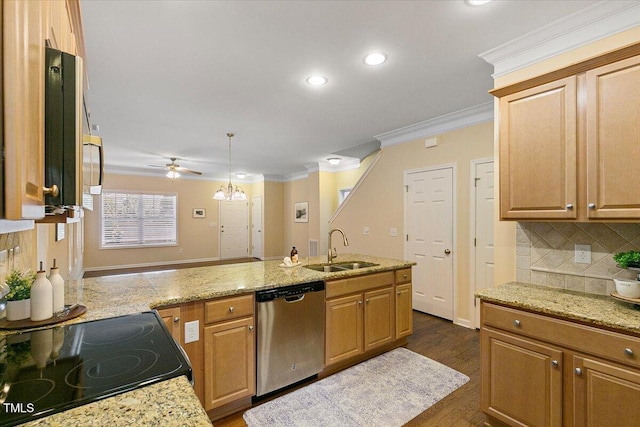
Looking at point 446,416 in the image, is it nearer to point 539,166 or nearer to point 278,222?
point 539,166

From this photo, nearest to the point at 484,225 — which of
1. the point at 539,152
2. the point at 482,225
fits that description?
the point at 482,225

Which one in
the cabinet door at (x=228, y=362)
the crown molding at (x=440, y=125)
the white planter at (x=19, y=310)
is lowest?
the cabinet door at (x=228, y=362)

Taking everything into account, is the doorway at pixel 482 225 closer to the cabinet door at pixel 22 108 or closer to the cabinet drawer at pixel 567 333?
the cabinet drawer at pixel 567 333

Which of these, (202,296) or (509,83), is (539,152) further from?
(202,296)

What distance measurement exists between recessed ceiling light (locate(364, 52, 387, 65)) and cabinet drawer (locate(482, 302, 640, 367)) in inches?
78.1

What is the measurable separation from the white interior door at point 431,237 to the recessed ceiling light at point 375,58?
6.48 ft

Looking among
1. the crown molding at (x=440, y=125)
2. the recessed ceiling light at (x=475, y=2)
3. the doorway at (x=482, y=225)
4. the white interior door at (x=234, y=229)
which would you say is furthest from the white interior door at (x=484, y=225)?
the white interior door at (x=234, y=229)

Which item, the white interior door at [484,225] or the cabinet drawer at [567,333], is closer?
the cabinet drawer at [567,333]

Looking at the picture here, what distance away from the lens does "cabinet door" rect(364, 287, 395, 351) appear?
9.17 feet

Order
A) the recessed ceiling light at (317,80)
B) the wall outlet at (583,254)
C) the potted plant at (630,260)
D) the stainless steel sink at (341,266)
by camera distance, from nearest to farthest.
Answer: the potted plant at (630,260), the wall outlet at (583,254), the recessed ceiling light at (317,80), the stainless steel sink at (341,266)

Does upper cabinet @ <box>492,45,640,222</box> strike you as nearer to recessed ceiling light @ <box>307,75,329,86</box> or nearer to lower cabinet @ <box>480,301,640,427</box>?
lower cabinet @ <box>480,301,640,427</box>

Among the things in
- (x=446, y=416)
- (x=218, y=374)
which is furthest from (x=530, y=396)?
(x=218, y=374)

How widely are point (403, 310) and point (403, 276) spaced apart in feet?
1.17

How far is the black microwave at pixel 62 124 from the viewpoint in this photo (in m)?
0.75
